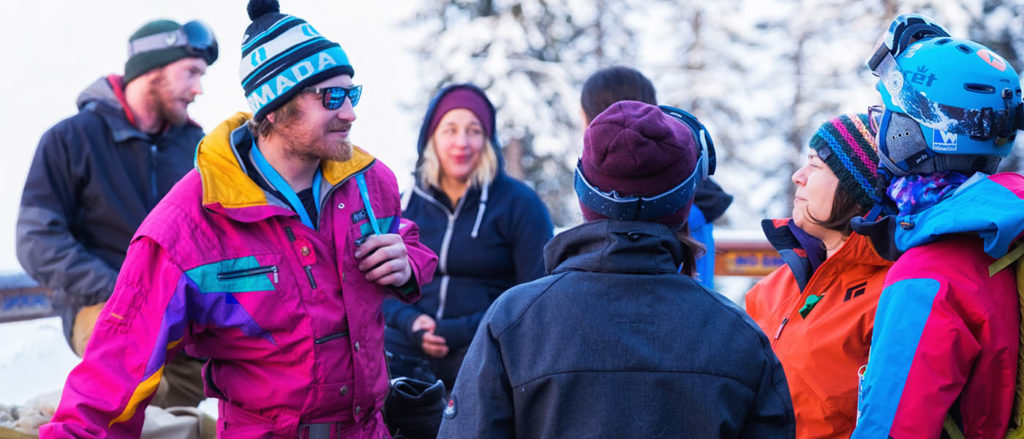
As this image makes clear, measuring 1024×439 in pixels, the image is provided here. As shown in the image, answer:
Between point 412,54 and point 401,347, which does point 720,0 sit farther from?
point 401,347

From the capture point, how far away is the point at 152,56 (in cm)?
497

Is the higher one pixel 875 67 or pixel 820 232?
pixel 875 67

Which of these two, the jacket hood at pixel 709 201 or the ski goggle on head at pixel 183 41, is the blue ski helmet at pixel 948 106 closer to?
the jacket hood at pixel 709 201

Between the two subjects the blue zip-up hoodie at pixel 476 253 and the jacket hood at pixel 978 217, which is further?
the blue zip-up hoodie at pixel 476 253

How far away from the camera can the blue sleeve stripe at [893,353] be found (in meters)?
2.46

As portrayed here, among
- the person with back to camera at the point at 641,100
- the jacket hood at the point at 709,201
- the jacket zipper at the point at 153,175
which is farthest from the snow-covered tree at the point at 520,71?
the jacket hood at the point at 709,201

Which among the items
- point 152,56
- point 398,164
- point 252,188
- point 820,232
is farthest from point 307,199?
point 398,164

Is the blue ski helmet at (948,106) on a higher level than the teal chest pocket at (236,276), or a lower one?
higher

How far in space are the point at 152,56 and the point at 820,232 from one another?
143 inches

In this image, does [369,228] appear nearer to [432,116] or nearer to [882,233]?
[882,233]

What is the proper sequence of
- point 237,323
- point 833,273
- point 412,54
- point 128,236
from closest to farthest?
point 237,323 → point 833,273 → point 128,236 → point 412,54

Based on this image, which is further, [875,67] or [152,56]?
[152,56]

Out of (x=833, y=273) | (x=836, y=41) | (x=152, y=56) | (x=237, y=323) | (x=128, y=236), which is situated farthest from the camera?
(x=836, y=41)

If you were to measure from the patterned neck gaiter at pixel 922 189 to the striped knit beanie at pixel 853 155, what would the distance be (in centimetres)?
12
